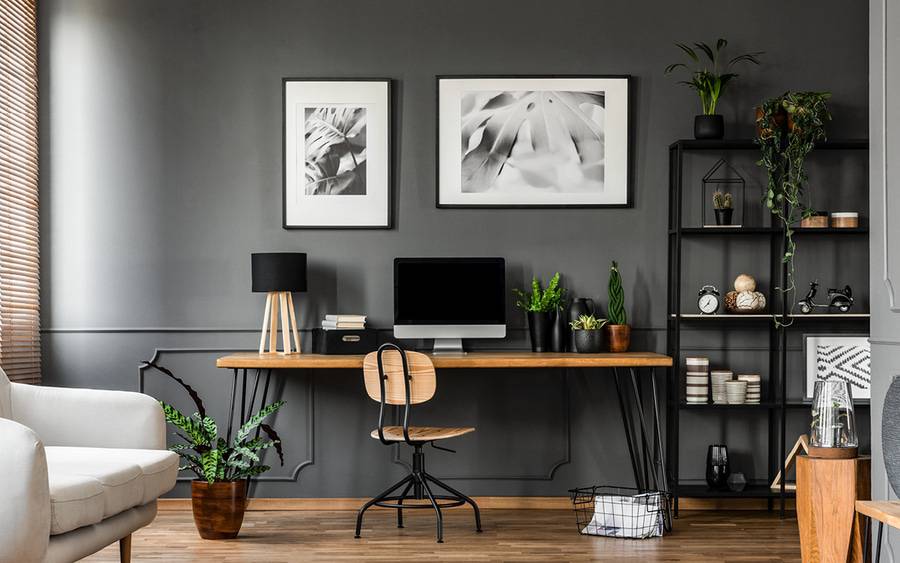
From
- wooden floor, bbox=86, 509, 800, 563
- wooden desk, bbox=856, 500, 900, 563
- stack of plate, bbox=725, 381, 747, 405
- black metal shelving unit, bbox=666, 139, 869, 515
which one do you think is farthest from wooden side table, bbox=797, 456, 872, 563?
stack of plate, bbox=725, 381, 747, 405

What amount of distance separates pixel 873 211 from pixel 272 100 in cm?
306

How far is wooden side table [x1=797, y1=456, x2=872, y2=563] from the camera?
248cm

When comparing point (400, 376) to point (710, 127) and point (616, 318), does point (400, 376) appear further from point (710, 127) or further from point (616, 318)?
point (710, 127)

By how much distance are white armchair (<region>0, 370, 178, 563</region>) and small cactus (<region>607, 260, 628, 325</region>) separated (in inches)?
89.9

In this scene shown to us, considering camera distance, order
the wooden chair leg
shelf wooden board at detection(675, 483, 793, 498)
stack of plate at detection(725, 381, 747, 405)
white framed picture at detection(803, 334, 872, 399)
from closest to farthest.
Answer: the wooden chair leg → shelf wooden board at detection(675, 483, 793, 498) → stack of plate at detection(725, 381, 747, 405) → white framed picture at detection(803, 334, 872, 399)

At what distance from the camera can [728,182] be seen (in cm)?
483

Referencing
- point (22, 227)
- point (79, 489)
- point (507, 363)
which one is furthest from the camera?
point (22, 227)

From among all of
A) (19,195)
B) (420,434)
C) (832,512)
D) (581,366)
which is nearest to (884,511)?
(832,512)

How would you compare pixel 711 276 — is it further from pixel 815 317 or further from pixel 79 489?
pixel 79 489

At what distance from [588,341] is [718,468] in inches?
35.5

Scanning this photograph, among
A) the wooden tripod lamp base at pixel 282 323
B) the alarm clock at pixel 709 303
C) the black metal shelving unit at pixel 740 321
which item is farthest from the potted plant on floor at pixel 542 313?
the wooden tripod lamp base at pixel 282 323

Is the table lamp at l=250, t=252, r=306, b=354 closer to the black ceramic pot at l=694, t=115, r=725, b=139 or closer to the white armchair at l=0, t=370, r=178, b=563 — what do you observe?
the white armchair at l=0, t=370, r=178, b=563

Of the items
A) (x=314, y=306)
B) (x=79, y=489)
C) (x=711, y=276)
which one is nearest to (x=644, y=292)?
(x=711, y=276)

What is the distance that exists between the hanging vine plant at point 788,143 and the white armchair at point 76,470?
3.06 m
